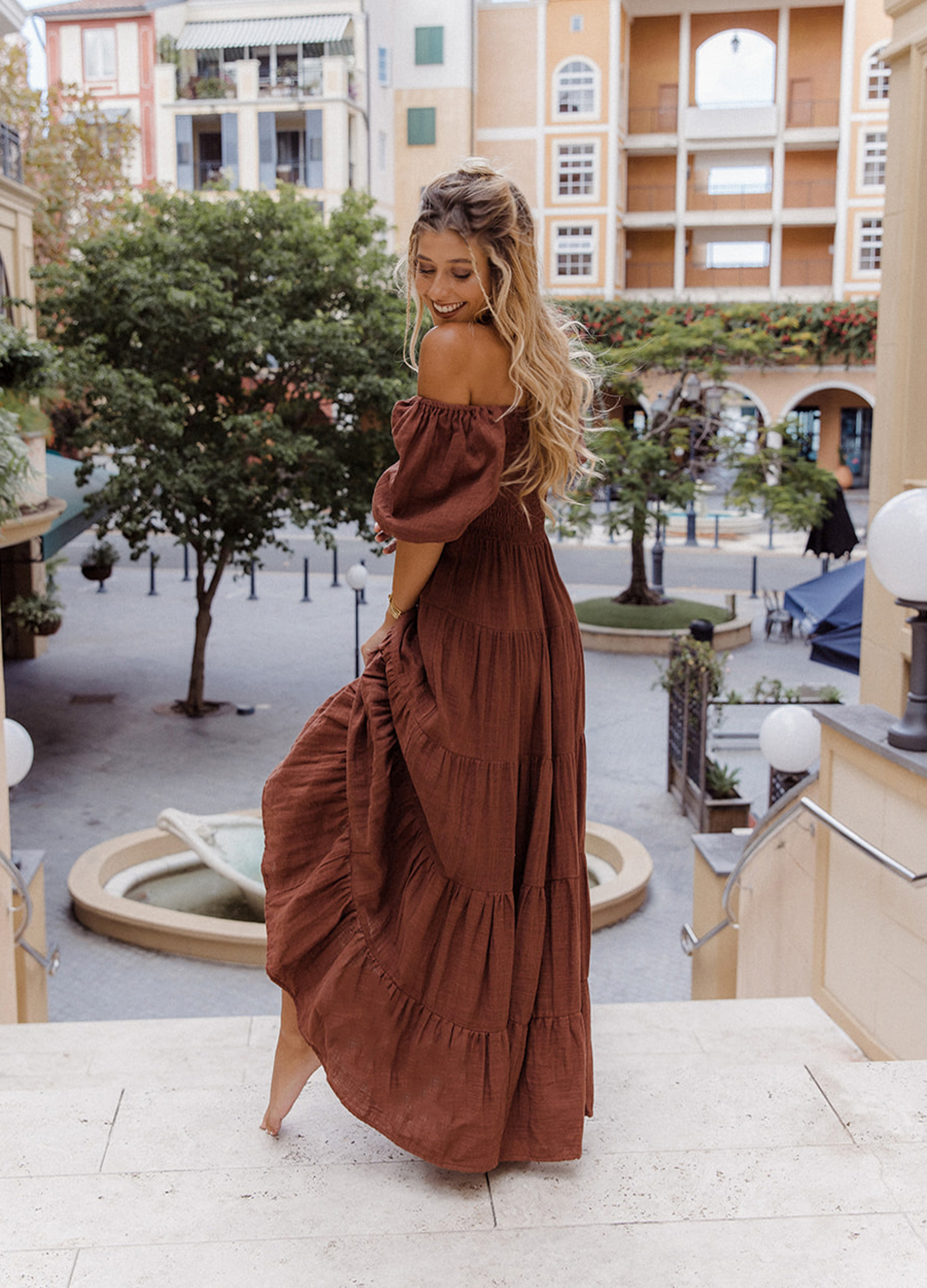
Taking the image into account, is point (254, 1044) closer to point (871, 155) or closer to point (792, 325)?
point (792, 325)

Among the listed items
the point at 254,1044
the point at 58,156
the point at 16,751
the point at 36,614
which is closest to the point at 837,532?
the point at 36,614

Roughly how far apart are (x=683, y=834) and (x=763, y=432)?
27.9 feet

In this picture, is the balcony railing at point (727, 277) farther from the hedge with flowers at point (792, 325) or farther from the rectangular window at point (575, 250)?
the rectangular window at point (575, 250)

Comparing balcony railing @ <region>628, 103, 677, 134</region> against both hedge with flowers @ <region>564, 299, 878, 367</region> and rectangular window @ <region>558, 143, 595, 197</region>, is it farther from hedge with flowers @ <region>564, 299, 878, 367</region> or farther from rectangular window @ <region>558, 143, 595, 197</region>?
hedge with flowers @ <region>564, 299, 878, 367</region>

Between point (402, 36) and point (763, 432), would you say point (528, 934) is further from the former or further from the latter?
point (402, 36)

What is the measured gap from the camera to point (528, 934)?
241 centimetres

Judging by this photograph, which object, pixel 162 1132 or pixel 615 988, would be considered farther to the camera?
pixel 615 988

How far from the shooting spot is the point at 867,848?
3730 millimetres

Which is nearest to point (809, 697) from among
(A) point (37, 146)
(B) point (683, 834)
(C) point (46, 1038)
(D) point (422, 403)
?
(B) point (683, 834)

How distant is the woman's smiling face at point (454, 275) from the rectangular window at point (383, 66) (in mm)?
35677

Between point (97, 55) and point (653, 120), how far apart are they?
15.3m

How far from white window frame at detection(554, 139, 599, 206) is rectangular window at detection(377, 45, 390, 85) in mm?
4912

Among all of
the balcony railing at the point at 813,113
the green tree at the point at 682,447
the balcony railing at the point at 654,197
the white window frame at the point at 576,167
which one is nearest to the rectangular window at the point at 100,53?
the white window frame at the point at 576,167

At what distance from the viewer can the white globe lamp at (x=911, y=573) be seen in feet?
12.5
